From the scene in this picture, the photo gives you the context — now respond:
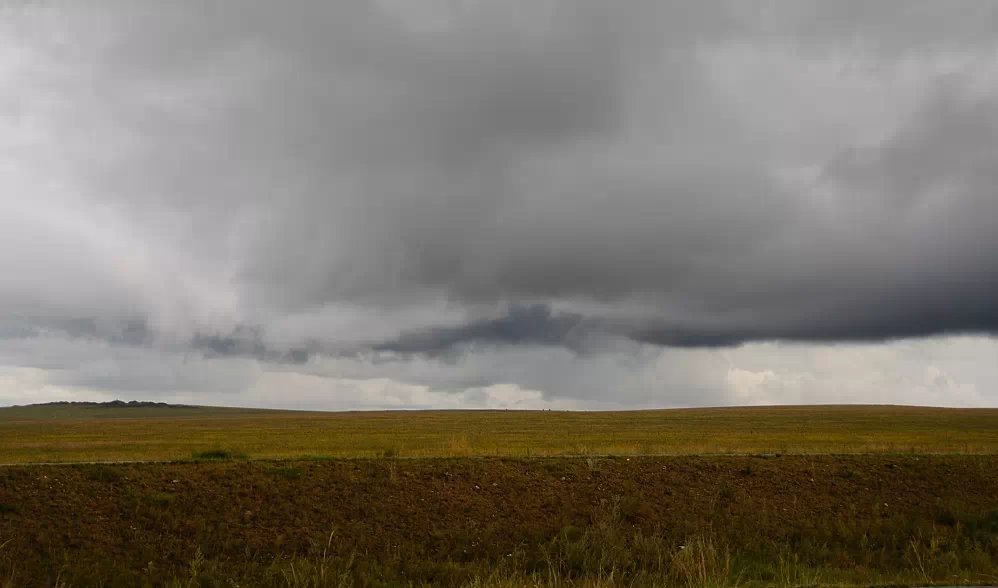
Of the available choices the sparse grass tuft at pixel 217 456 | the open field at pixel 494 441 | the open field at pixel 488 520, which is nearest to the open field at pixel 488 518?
the open field at pixel 488 520

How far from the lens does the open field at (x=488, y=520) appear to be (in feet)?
72.0

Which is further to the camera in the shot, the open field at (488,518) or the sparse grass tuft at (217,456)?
the sparse grass tuft at (217,456)

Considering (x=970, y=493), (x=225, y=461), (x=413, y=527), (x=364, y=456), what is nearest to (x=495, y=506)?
(x=413, y=527)

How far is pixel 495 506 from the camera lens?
90.4ft

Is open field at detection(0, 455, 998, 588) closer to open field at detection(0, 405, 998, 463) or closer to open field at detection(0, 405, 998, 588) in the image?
open field at detection(0, 405, 998, 588)

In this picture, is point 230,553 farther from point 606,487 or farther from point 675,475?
point 675,475

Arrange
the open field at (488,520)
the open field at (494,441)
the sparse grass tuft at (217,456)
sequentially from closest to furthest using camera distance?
the open field at (488,520) < the sparse grass tuft at (217,456) < the open field at (494,441)

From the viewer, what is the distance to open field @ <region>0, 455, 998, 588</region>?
72.0ft

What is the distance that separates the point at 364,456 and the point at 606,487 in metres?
9.78

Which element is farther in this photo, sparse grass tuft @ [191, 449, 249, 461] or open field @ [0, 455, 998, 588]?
sparse grass tuft @ [191, 449, 249, 461]

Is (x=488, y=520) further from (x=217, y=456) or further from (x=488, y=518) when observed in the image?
(x=217, y=456)

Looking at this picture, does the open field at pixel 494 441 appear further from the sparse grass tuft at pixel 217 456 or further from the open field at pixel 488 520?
the open field at pixel 488 520

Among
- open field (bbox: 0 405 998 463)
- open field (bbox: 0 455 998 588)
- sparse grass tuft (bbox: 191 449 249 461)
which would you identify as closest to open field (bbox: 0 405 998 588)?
open field (bbox: 0 455 998 588)

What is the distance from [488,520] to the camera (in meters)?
26.8
